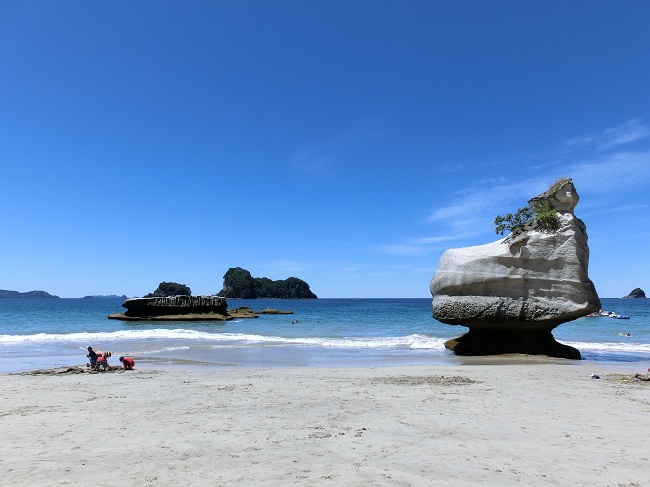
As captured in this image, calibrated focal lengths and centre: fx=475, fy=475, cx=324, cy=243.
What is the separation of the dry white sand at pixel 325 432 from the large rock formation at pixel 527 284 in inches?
255

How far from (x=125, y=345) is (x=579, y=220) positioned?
78.7ft

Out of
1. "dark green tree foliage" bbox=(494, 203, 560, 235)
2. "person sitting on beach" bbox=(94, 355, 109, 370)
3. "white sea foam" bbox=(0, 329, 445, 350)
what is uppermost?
"dark green tree foliage" bbox=(494, 203, 560, 235)

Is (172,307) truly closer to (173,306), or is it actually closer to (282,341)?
(173,306)

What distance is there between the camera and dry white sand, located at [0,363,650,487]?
5.80 m

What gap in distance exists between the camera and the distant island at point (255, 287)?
16825 cm

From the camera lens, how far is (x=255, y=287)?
7013 inches

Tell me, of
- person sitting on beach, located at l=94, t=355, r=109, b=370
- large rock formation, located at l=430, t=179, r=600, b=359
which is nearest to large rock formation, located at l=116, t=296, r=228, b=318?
large rock formation, located at l=430, t=179, r=600, b=359

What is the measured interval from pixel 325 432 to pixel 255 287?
172979mm

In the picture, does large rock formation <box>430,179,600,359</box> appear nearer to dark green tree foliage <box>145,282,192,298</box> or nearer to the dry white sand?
the dry white sand

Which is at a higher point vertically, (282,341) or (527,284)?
(527,284)

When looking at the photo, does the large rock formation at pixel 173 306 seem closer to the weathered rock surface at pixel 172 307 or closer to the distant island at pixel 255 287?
the weathered rock surface at pixel 172 307

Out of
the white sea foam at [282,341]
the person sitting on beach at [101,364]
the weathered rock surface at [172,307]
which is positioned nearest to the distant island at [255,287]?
the weathered rock surface at [172,307]

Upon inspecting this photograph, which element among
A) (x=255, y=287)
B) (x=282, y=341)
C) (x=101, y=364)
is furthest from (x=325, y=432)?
(x=255, y=287)

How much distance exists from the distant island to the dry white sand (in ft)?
514
